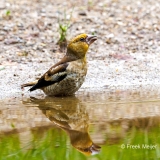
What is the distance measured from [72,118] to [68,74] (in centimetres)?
123

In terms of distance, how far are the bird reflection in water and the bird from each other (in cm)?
12

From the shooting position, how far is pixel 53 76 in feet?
26.0

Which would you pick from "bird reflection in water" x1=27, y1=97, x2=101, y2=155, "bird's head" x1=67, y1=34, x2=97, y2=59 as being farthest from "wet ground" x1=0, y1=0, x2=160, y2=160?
"bird's head" x1=67, y1=34, x2=97, y2=59

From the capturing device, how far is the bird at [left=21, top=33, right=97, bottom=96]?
7.78m

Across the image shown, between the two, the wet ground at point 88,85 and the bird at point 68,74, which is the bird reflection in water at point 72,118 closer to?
A: the wet ground at point 88,85

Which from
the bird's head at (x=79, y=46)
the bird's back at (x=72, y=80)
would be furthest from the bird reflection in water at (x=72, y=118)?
the bird's head at (x=79, y=46)

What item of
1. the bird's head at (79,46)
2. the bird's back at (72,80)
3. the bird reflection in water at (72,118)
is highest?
the bird's head at (79,46)

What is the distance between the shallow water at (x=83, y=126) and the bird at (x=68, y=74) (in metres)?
0.12

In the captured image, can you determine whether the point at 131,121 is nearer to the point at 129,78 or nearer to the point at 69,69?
the point at 69,69

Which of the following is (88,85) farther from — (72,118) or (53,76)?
(72,118)

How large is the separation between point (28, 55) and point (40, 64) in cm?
37

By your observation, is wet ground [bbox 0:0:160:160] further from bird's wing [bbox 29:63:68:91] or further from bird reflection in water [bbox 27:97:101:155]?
bird's wing [bbox 29:63:68:91]

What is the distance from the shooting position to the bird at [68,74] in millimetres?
7777

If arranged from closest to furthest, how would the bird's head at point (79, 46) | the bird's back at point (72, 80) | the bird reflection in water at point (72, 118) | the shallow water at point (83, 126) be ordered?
the shallow water at point (83, 126)
the bird reflection in water at point (72, 118)
the bird's back at point (72, 80)
the bird's head at point (79, 46)
